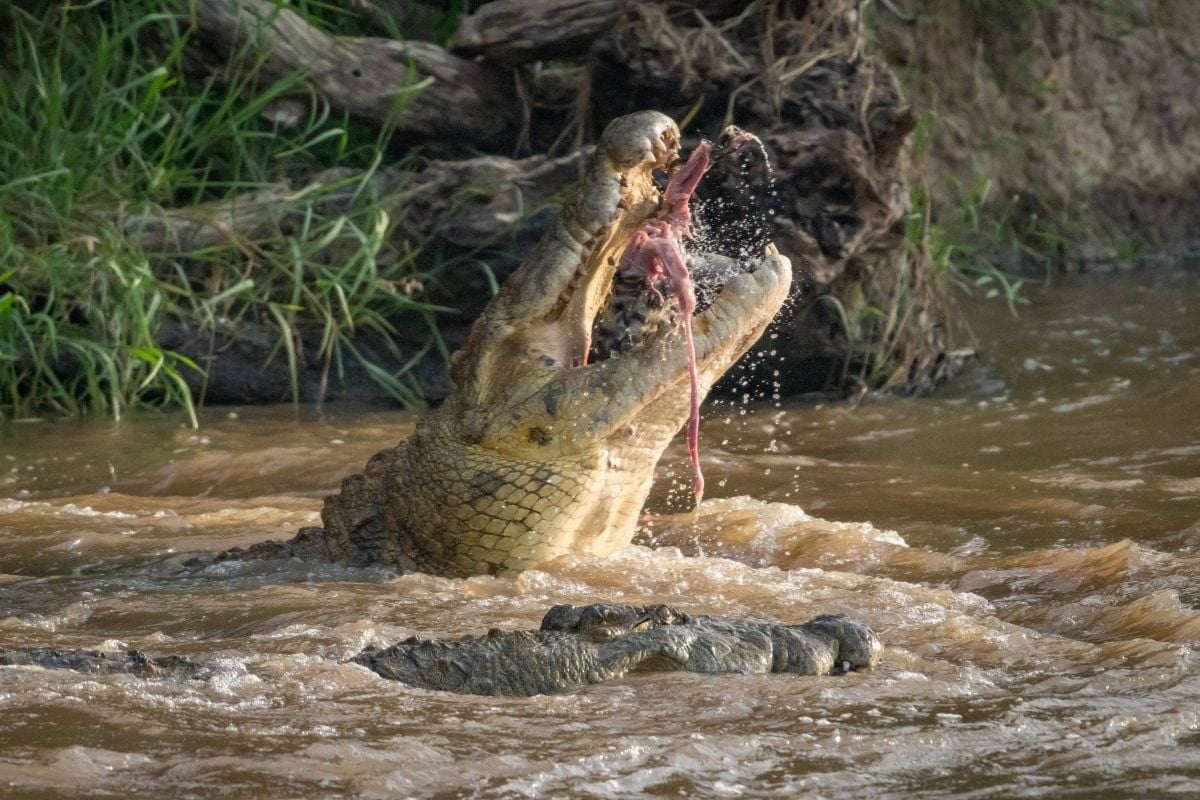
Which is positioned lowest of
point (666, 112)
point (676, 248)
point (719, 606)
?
point (719, 606)

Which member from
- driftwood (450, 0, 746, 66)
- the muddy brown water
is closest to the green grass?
the muddy brown water

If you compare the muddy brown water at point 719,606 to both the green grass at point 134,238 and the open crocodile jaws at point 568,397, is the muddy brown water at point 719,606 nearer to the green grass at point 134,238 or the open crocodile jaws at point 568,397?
the open crocodile jaws at point 568,397

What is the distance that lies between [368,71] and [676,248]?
3749mm

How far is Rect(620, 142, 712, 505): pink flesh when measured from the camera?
3713 millimetres

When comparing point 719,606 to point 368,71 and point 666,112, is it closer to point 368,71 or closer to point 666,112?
point 666,112

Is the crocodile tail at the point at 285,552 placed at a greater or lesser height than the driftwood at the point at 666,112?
lesser

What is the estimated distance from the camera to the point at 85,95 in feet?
22.8

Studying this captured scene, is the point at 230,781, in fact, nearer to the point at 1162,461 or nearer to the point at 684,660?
the point at 684,660

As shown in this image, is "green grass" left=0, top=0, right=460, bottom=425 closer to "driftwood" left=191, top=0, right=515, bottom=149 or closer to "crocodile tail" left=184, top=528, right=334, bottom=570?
"driftwood" left=191, top=0, right=515, bottom=149

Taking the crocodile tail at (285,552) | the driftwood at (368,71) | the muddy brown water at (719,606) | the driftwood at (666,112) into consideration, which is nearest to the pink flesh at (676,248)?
the muddy brown water at (719,606)

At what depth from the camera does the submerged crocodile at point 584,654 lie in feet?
9.45

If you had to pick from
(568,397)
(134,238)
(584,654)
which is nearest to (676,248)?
(568,397)

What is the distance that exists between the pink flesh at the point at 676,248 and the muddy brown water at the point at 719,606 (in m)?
0.59

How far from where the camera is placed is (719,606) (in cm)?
367
